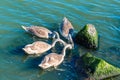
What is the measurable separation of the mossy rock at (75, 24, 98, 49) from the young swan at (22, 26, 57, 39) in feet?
4.53

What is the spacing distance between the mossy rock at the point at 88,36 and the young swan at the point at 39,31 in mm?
1380

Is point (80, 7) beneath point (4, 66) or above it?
above

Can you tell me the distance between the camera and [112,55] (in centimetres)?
1588

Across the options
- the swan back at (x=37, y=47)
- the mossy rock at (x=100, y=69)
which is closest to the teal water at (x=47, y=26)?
the swan back at (x=37, y=47)

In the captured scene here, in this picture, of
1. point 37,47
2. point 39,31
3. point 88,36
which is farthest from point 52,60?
point 88,36

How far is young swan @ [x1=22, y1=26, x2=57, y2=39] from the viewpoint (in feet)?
54.8

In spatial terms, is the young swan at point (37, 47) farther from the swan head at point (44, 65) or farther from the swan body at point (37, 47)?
the swan head at point (44, 65)

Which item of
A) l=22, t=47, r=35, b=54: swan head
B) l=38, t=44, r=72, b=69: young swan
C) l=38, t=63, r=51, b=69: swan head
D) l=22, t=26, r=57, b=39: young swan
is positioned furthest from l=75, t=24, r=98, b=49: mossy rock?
l=38, t=63, r=51, b=69: swan head

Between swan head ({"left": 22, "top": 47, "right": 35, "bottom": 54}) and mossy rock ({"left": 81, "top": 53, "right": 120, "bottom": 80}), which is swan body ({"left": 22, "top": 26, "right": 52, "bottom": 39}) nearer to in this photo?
swan head ({"left": 22, "top": 47, "right": 35, "bottom": 54})

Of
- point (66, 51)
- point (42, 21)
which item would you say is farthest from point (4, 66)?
point (42, 21)

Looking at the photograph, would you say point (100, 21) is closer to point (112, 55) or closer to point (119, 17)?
point (119, 17)

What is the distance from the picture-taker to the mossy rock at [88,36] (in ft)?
53.8

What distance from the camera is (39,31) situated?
16719mm

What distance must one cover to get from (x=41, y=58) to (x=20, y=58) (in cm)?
87
